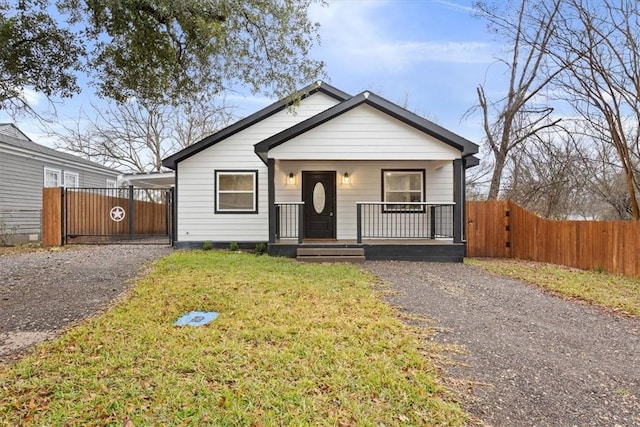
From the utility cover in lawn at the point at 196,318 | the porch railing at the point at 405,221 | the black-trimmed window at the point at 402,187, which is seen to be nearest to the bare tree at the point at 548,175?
the porch railing at the point at 405,221

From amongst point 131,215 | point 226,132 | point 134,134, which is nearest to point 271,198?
point 226,132

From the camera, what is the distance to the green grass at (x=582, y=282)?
235 inches

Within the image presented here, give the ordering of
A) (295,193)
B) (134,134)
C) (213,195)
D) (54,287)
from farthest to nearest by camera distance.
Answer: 1. (134,134)
2. (295,193)
3. (213,195)
4. (54,287)

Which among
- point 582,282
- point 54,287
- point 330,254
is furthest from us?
point 330,254

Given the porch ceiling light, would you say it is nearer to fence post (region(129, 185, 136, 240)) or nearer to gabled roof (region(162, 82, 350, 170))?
gabled roof (region(162, 82, 350, 170))

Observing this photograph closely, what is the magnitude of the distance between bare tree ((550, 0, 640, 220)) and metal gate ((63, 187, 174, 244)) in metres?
12.0

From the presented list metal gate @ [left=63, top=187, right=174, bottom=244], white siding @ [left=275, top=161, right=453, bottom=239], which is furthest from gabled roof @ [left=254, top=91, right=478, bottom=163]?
metal gate @ [left=63, top=187, right=174, bottom=244]

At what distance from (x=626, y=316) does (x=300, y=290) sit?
4.68m

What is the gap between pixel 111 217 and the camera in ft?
43.5

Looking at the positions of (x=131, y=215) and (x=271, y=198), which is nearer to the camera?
(x=271, y=198)

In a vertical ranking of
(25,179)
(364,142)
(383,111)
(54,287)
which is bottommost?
(54,287)

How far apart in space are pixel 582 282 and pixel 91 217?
1392cm

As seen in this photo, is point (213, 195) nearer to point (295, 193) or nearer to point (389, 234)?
point (295, 193)

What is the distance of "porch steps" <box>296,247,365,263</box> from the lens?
9555 mm
